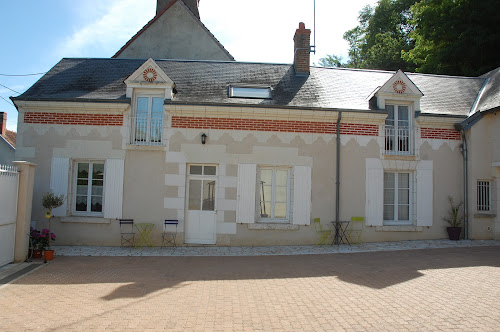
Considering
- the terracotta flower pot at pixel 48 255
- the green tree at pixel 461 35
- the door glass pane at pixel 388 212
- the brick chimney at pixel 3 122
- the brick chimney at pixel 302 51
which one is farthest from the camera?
the brick chimney at pixel 3 122

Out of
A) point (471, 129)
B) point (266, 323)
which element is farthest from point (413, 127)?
point (266, 323)

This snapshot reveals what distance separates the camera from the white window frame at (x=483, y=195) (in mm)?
9820

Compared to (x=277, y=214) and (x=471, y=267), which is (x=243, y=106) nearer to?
(x=277, y=214)

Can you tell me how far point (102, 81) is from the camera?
10.3 metres

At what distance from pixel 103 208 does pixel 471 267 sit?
8267mm

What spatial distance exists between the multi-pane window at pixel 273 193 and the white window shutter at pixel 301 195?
22 centimetres

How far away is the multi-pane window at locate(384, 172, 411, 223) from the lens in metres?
9.69

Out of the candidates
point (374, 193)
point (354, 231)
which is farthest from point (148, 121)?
point (374, 193)

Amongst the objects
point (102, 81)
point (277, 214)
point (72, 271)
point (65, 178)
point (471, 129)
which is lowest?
point (72, 271)

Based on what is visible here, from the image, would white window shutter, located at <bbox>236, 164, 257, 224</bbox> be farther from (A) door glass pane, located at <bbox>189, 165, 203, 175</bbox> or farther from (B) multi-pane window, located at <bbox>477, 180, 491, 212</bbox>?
(B) multi-pane window, located at <bbox>477, 180, 491, 212</bbox>

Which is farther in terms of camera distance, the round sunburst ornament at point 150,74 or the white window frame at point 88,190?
the round sunburst ornament at point 150,74

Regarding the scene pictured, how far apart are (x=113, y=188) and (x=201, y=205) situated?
2.26 metres

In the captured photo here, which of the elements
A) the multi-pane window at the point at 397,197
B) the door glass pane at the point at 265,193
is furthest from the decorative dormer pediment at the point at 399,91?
the door glass pane at the point at 265,193

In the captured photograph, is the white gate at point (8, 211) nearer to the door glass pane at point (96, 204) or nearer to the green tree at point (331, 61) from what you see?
the door glass pane at point (96, 204)
